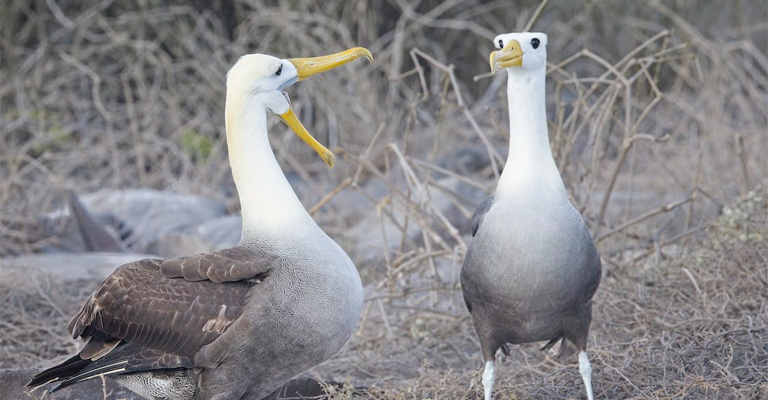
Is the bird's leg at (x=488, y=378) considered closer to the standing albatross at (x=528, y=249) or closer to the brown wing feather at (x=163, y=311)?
the standing albatross at (x=528, y=249)

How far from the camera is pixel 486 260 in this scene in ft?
11.6

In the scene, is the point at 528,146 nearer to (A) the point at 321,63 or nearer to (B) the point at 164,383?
(A) the point at 321,63

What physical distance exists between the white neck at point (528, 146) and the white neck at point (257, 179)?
2.21ft

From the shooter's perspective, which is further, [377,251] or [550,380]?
[377,251]

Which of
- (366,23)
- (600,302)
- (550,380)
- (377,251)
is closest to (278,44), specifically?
(366,23)

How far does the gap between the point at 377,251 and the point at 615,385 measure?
269 centimetres

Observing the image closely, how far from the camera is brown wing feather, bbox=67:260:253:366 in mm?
3289

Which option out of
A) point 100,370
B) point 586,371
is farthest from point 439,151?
point 100,370

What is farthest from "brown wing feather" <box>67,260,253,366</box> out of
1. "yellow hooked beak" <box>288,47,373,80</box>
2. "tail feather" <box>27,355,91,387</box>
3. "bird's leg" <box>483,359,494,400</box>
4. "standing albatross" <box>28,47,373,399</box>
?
"bird's leg" <box>483,359,494,400</box>

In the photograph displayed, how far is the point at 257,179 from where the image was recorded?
346 cm

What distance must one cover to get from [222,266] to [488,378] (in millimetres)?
984

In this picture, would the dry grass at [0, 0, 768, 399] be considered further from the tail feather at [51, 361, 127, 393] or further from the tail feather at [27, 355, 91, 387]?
the tail feather at [27, 355, 91, 387]

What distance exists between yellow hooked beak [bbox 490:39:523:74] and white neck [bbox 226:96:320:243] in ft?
2.52

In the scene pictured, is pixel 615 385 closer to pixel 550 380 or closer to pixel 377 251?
pixel 550 380
